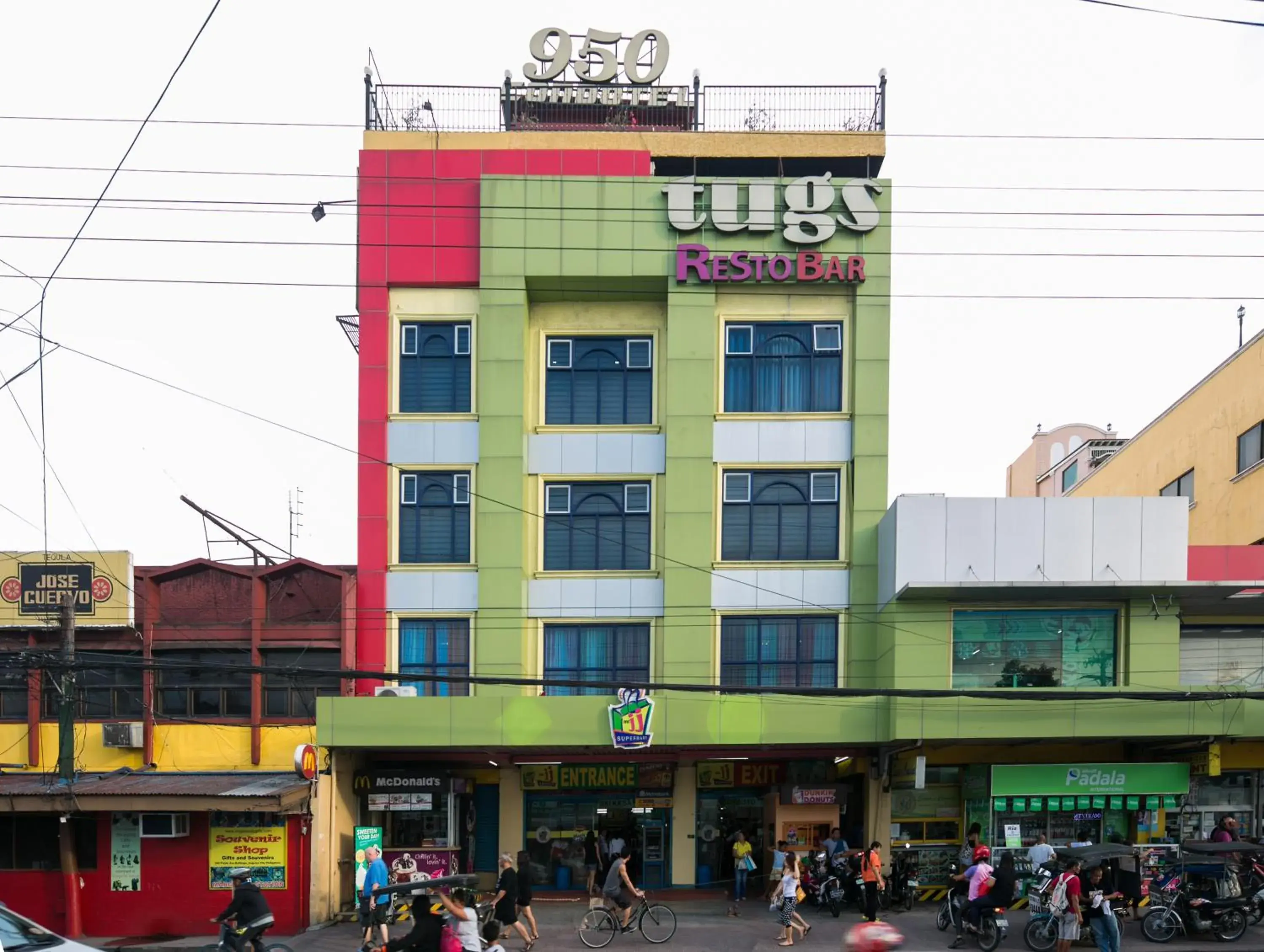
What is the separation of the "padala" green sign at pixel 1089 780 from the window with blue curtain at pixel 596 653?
316 inches

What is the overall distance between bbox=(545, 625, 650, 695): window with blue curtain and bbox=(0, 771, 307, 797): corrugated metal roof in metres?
6.16

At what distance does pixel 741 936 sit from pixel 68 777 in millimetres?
13305

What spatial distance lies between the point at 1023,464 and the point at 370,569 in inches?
1866

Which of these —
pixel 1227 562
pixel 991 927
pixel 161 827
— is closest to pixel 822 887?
pixel 991 927

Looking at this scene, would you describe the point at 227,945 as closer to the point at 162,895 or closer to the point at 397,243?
the point at 162,895

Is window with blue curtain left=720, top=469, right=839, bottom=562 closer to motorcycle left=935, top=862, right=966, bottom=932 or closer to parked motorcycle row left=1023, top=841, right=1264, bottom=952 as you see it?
motorcycle left=935, top=862, right=966, bottom=932

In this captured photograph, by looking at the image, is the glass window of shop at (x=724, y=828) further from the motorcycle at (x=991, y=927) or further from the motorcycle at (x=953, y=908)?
the motorcycle at (x=991, y=927)

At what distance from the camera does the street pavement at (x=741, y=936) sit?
71.4 feet

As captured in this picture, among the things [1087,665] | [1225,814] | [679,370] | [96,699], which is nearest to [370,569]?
[96,699]

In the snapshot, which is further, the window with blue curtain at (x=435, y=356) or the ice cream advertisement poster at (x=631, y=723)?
the window with blue curtain at (x=435, y=356)

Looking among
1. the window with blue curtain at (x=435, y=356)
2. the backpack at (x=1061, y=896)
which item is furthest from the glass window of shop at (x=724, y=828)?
the window with blue curtain at (x=435, y=356)

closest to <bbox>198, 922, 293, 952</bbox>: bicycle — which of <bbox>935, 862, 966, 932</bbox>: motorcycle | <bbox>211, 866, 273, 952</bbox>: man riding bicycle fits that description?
<bbox>211, 866, 273, 952</bbox>: man riding bicycle

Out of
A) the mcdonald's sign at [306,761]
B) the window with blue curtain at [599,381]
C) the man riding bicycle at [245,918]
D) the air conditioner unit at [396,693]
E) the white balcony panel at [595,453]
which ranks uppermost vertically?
the window with blue curtain at [599,381]

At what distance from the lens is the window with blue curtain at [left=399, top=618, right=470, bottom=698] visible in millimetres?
28250
